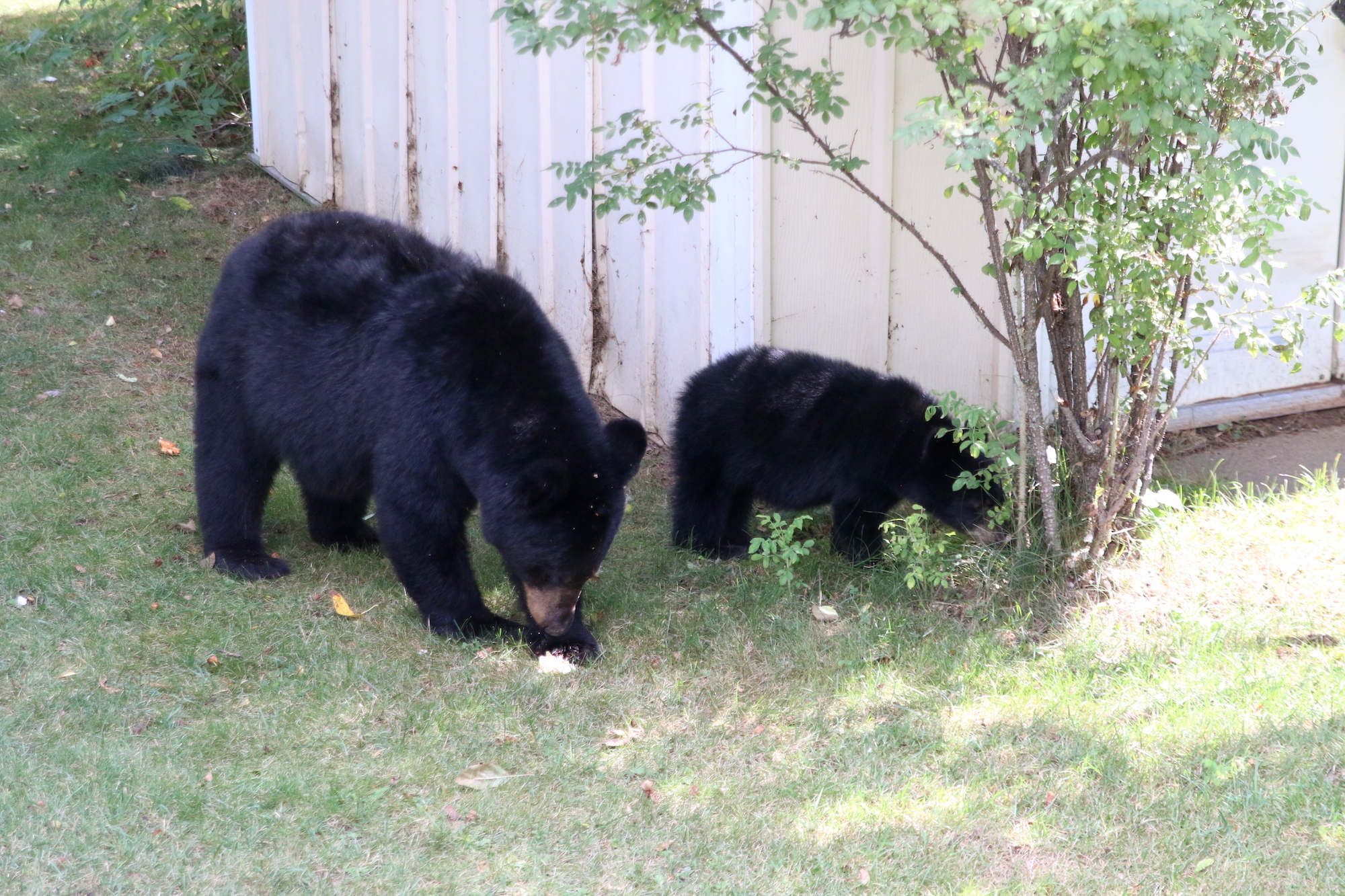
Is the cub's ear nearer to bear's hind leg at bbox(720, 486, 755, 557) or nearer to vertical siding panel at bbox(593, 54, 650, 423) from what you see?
bear's hind leg at bbox(720, 486, 755, 557)

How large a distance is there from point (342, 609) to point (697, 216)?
269 cm

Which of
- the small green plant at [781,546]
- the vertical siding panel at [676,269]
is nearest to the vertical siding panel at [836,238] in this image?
the vertical siding panel at [676,269]

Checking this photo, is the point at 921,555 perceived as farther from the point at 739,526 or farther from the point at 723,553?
the point at 739,526

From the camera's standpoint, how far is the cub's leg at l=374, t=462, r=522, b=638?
4730 mm

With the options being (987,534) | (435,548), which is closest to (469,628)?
(435,548)

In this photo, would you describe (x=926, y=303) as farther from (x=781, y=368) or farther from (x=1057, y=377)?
(x=1057, y=377)

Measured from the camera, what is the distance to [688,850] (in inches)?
142

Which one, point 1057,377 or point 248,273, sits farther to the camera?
point 248,273

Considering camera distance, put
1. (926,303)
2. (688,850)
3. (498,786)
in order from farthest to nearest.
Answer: (926,303)
(498,786)
(688,850)

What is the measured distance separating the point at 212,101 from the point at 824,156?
6.31 m

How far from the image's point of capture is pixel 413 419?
4699mm

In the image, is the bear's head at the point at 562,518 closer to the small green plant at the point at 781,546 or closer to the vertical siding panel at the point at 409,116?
the small green plant at the point at 781,546

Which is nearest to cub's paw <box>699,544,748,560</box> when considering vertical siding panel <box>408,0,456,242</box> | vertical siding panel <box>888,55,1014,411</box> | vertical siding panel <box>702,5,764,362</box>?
vertical siding panel <box>702,5,764,362</box>

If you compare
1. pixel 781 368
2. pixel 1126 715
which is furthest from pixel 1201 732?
pixel 781 368
